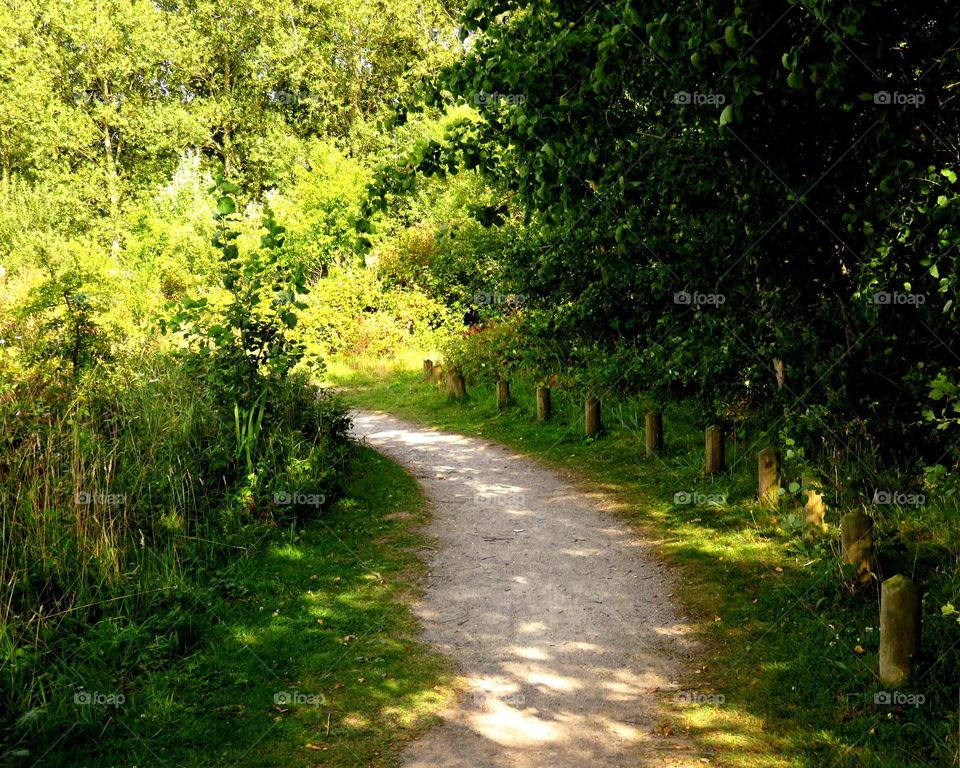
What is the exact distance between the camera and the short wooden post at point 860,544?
611 centimetres

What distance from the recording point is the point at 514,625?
6488mm

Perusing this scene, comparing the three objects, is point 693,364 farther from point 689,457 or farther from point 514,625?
point 514,625

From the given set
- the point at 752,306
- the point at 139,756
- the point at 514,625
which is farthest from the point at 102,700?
the point at 752,306
